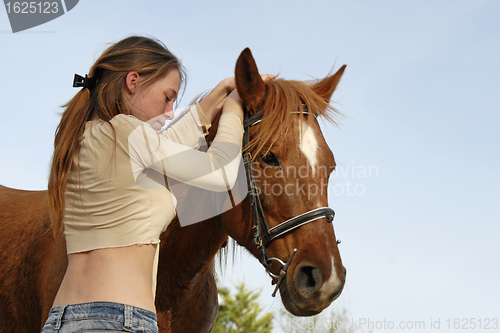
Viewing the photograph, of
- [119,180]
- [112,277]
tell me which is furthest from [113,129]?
[112,277]

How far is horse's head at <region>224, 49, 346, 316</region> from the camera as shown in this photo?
2.28 meters

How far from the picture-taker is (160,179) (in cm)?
211

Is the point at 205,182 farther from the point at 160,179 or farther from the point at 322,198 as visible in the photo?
the point at 322,198

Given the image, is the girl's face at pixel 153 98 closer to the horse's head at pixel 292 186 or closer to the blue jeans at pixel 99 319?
the horse's head at pixel 292 186

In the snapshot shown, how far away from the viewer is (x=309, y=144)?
2545 millimetres

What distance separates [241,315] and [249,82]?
19848 millimetres

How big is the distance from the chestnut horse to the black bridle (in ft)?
0.04

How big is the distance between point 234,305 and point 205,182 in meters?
20.2

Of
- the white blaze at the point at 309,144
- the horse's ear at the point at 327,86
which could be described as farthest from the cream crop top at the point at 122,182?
the horse's ear at the point at 327,86

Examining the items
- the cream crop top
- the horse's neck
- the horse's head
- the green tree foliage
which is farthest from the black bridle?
the green tree foliage

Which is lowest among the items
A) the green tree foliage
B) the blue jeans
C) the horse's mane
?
the green tree foliage

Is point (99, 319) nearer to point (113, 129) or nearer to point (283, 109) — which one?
point (113, 129)

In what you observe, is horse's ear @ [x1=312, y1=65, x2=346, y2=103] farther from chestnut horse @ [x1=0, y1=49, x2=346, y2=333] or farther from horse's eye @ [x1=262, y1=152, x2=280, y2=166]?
horse's eye @ [x1=262, y1=152, x2=280, y2=166]

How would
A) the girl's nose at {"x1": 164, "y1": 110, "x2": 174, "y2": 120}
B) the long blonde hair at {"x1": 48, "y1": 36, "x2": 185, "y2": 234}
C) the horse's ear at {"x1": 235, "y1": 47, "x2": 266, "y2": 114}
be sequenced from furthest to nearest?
1. the horse's ear at {"x1": 235, "y1": 47, "x2": 266, "y2": 114}
2. the girl's nose at {"x1": 164, "y1": 110, "x2": 174, "y2": 120}
3. the long blonde hair at {"x1": 48, "y1": 36, "x2": 185, "y2": 234}
